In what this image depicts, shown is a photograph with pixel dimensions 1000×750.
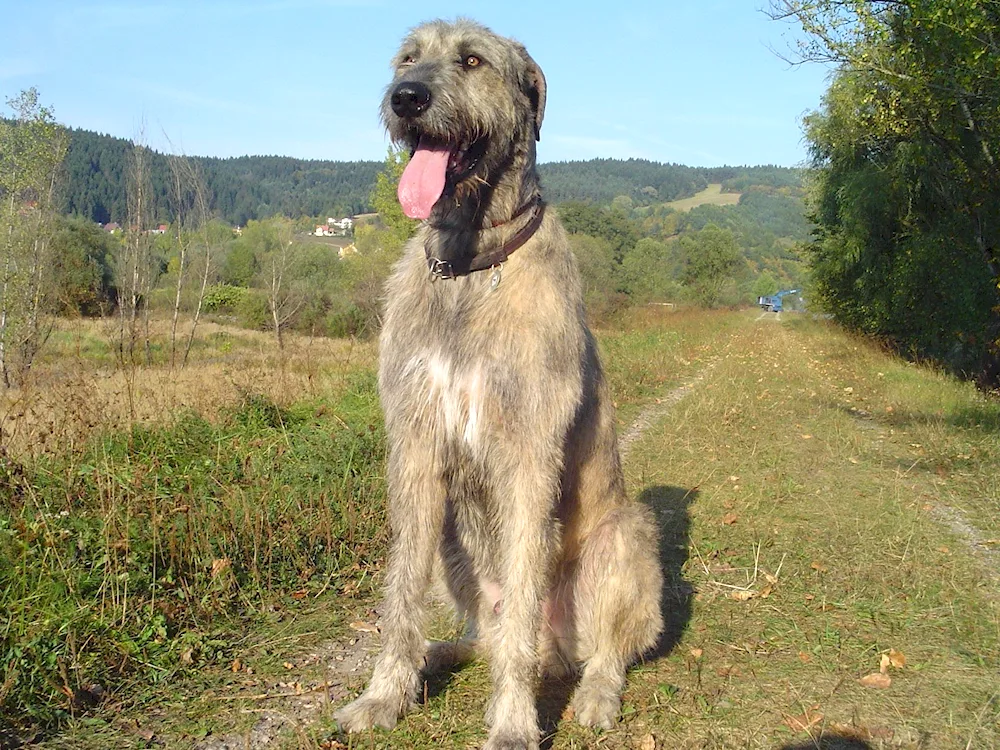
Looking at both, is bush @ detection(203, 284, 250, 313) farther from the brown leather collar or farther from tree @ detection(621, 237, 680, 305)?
the brown leather collar

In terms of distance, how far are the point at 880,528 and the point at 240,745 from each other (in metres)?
4.85

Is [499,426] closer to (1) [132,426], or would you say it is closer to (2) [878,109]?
(1) [132,426]

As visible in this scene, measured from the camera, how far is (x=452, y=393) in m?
3.09

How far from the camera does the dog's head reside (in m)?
3.09

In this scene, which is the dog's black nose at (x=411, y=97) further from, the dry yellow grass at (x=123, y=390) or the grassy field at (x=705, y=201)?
the grassy field at (x=705, y=201)

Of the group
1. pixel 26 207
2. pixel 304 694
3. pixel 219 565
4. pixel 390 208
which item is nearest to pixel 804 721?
pixel 304 694

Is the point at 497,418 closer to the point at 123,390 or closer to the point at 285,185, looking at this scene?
the point at 123,390

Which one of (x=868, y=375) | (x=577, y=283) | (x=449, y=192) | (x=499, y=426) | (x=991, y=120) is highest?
(x=991, y=120)

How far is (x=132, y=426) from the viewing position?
20.0ft

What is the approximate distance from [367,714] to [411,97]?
2.49 metres

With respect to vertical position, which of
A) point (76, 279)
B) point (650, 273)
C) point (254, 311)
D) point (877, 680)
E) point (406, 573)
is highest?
point (650, 273)

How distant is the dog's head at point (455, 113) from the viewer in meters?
3.09

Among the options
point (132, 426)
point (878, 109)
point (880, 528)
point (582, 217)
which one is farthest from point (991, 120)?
point (582, 217)

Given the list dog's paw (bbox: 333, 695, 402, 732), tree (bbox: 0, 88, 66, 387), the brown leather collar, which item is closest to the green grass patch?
dog's paw (bbox: 333, 695, 402, 732)
